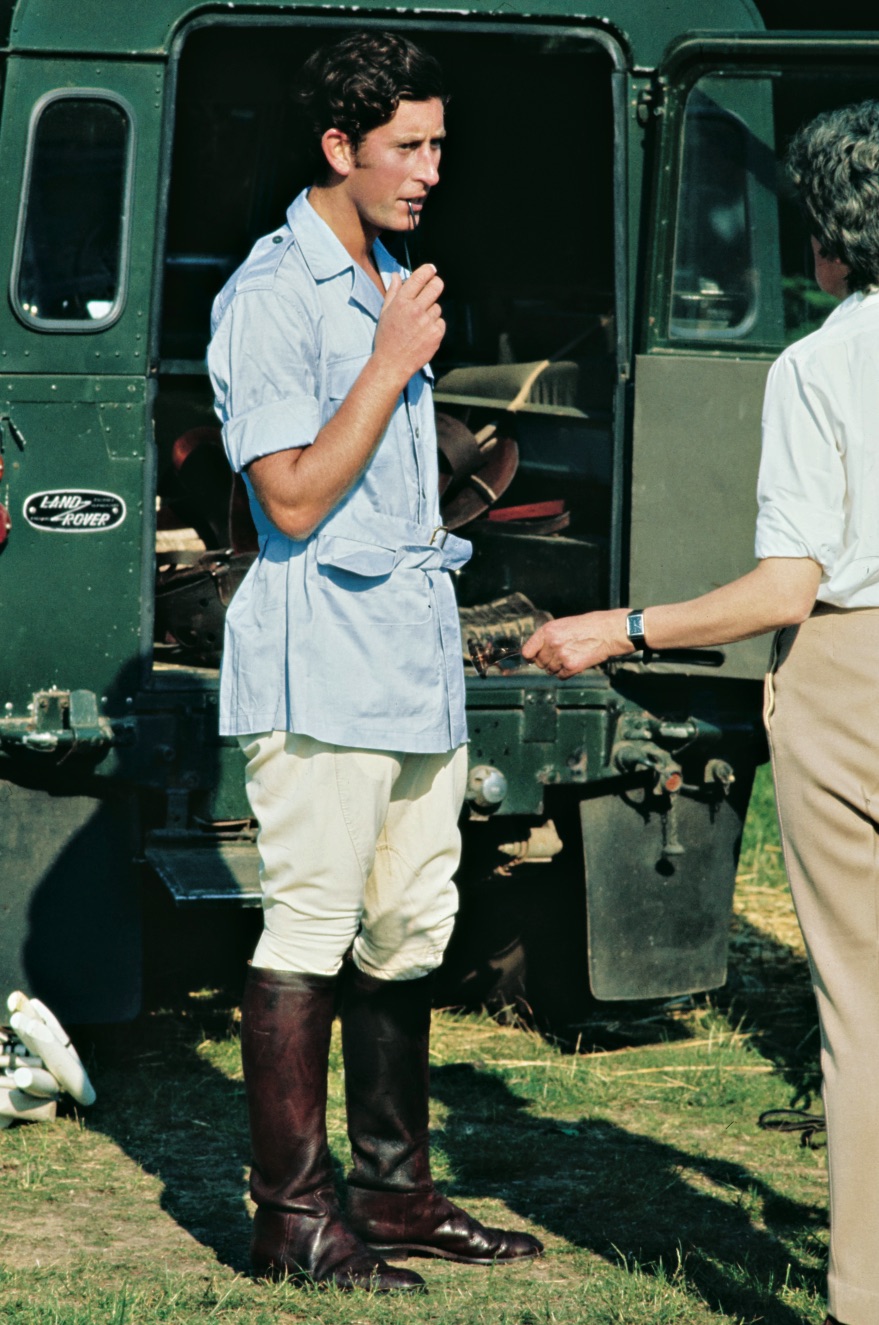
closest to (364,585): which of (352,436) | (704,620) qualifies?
(352,436)

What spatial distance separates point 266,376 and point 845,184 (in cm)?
102

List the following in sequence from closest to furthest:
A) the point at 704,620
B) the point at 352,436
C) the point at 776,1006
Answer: the point at 704,620, the point at 352,436, the point at 776,1006

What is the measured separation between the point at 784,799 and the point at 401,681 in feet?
2.50

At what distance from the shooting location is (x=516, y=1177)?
13.4 feet

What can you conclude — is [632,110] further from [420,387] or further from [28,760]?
[28,760]

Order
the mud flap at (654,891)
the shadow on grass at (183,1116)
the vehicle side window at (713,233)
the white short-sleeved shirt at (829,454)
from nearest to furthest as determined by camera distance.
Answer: the white short-sleeved shirt at (829,454) < the shadow on grass at (183,1116) < the vehicle side window at (713,233) < the mud flap at (654,891)

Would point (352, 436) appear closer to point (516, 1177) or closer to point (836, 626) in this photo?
point (836, 626)

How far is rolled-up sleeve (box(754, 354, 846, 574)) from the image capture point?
8.59 ft

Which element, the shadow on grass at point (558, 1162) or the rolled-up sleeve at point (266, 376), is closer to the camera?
the rolled-up sleeve at point (266, 376)

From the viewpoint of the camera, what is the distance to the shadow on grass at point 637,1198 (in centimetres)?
343

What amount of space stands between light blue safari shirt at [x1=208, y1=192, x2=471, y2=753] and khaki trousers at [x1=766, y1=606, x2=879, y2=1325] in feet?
2.50

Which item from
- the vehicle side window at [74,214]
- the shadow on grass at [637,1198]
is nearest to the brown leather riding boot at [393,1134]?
the shadow on grass at [637,1198]

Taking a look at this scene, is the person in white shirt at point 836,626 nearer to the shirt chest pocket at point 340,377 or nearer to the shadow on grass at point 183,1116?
the shirt chest pocket at point 340,377

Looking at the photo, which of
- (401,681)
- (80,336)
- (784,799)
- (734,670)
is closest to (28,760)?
(80,336)
